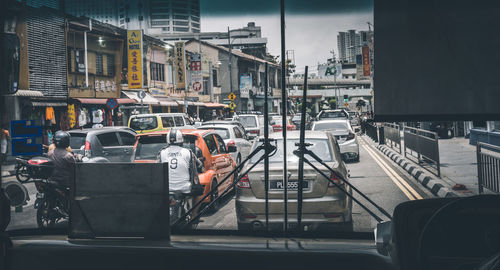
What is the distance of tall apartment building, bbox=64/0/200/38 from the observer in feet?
11.2

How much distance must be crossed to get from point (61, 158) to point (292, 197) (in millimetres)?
1804

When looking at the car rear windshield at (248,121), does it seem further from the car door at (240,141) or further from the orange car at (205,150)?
the orange car at (205,150)

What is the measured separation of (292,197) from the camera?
372 cm

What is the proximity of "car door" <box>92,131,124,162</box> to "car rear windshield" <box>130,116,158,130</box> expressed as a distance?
0.88 meters

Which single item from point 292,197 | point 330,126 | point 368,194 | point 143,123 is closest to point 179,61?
point 143,123

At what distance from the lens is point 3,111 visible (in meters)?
3.02

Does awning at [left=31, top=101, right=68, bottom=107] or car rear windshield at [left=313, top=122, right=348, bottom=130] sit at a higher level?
awning at [left=31, top=101, right=68, bottom=107]

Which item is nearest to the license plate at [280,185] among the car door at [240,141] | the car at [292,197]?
the car at [292,197]

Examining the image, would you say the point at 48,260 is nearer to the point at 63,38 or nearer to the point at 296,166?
the point at 63,38

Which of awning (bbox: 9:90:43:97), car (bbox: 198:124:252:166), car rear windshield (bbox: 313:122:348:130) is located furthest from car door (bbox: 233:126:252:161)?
awning (bbox: 9:90:43:97)

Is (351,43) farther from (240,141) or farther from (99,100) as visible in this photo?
(240,141)

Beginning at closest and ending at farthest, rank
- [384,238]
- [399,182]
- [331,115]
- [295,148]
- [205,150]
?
1. [384,238]
2. [295,148]
3. [205,150]
4. [399,182]
5. [331,115]

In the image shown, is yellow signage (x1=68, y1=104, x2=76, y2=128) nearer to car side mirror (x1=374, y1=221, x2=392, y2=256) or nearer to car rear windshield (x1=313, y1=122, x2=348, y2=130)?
car side mirror (x1=374, y1=221, x2=392, y2=256)

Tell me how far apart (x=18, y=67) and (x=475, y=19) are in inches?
113
